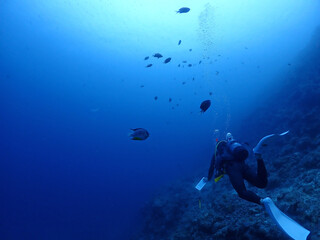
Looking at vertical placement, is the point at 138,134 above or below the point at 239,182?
above

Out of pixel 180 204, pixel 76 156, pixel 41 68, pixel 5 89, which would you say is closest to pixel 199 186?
pixel 180 204

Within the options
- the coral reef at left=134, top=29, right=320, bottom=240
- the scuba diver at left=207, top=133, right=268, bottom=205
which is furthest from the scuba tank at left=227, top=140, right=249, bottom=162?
the coral reef at left=134, top=29, right=320, bottom=240

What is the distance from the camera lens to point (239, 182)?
430cm

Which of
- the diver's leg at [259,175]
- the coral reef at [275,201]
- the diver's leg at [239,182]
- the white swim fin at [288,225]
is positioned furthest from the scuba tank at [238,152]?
the coral reef at [275,201]

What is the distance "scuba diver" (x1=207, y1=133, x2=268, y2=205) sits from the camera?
14.1 feet

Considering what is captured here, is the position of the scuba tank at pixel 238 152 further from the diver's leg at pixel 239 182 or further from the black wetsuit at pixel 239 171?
the diver's leg at pixel 239 182

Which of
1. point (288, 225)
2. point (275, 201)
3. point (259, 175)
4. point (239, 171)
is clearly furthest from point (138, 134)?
point (275, 201)

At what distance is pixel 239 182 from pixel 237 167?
0.37 metres

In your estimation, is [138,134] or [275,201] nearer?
[138,134]

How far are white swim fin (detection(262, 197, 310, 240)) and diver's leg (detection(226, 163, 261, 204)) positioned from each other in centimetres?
30

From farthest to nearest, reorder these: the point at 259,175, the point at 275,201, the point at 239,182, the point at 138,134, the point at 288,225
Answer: the point at 275,201 → the point at 138,134 → the point at 259,175 → the point at 239,182 → the point at 288,225

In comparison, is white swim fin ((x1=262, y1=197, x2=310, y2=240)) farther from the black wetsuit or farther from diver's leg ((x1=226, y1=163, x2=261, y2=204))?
the black wetsuit

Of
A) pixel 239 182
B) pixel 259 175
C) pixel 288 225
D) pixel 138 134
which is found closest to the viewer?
pixel 288 225

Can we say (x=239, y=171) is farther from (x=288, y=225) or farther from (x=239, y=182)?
(x=288, y=225)
